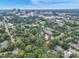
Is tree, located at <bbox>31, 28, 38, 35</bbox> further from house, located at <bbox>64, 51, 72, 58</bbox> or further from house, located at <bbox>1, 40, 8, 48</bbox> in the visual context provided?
house, located at <bbox>64, 51, 72, 58</bbox>

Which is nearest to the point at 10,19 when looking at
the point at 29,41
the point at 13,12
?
the point at 13,12

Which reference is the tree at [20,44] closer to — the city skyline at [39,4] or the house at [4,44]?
the house at [4,44]

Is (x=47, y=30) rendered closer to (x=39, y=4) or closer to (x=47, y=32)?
(x=47, y=32)

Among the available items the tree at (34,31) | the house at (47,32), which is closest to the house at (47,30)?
the house at (47,32)

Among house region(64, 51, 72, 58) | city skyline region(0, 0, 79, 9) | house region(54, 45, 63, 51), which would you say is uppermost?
city skyline region(0, 0, 79, 9)

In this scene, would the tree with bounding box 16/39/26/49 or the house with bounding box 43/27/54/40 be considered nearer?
the tree with bounding box 16/39/26/49

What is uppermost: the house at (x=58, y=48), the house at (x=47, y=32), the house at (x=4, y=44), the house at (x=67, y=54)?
the house at (x=47, y=32)

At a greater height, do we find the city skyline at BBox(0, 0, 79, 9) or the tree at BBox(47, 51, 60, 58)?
the city skyline at BBox(0, 0, 79, 9)

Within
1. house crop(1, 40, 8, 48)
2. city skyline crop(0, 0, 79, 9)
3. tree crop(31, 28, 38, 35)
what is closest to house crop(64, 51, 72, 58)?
tree crop(31, 28, 38, 35)
